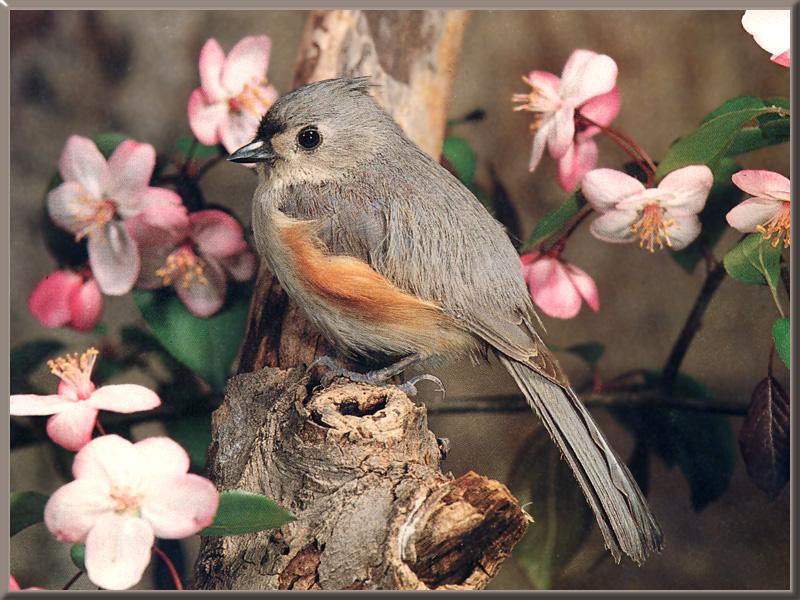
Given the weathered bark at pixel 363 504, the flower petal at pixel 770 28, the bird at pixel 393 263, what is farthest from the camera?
the flower petal at pixel 770 28

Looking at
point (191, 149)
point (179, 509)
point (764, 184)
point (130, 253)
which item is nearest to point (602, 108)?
point (764, 184)

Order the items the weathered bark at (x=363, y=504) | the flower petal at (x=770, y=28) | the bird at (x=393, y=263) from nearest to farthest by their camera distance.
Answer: the weathered bark at (x=363, y=504) → the bird at (x=393, y=263) → the flower petal at (x=770, y=28)

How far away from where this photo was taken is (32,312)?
1.29 m

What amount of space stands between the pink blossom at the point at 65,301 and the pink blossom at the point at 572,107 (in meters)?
0.71

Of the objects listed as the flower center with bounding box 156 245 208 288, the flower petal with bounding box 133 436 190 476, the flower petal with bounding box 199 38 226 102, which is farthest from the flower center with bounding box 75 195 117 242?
the flower petal with bounding box 133 436 190 476

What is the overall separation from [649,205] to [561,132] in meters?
0.18

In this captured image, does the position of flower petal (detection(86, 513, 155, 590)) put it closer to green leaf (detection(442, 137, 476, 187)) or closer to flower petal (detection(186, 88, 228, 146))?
flower petal (detection(186, 88, 228, 146))

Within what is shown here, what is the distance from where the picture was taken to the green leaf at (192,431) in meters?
1.28

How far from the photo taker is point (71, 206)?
4.28ft

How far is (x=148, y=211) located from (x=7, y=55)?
1.03 feet

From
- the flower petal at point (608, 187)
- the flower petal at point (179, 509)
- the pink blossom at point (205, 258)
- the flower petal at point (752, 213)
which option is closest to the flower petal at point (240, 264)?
the pink blossom at point (205, 258)

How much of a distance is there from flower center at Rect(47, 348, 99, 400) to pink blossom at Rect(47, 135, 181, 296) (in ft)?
0.34

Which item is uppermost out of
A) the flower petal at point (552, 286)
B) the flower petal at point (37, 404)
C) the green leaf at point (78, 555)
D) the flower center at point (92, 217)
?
the flower center at point (92, 217)

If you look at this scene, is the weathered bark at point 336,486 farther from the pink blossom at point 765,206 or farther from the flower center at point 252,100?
the pink blossom at point 765,206
